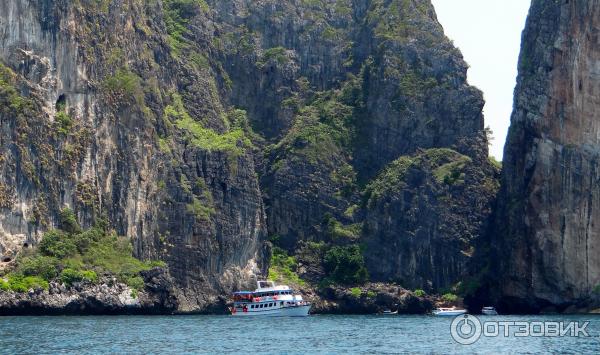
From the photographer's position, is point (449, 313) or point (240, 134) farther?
point (240, 134)

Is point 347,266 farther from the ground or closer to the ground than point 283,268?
farther from the ground

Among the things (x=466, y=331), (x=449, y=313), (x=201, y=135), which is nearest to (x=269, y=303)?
(x=449, y=313)

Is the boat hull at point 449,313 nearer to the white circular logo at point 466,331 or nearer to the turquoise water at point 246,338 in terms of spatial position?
the turquoise water at point 246,338

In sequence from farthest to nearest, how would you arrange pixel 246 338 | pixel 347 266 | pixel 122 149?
pixel 347 266, pixel 122 149, pixel 246 338

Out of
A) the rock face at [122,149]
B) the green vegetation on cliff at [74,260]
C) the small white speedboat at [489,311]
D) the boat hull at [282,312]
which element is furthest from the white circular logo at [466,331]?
the rock face at [122,149]

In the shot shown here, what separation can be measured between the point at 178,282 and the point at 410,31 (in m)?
48.5

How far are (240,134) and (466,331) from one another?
6099 centimetres

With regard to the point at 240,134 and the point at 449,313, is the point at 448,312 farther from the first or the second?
the point at 240,134

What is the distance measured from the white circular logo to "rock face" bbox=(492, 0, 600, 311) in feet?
72.5

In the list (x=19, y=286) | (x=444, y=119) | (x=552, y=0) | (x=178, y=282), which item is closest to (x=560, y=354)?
(x=19, y=286)

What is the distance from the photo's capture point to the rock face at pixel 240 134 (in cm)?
12206

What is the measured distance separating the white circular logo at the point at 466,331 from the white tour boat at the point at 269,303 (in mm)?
23683

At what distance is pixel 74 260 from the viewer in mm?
117500

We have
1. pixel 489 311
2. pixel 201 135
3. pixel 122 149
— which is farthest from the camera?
pixel 201 135
